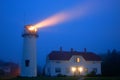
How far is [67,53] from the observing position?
5544 centimetres

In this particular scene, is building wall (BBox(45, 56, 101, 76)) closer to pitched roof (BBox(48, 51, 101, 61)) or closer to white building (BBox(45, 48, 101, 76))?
white building (BBox(45, 48, 101, 76))

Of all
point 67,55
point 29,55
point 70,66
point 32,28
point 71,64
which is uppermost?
point 32,28

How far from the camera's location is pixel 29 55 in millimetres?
43219

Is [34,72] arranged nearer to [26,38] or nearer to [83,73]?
[26,38]

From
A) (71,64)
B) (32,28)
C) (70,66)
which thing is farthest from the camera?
(71,64)

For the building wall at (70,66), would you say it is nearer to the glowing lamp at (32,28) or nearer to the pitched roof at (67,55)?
the pitched roof at (67,55)

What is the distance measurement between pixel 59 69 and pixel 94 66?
669cm

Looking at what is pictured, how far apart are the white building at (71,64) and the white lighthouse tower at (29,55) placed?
29.6 feet

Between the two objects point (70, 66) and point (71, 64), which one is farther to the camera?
point (71, 64)

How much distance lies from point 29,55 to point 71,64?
12.2 m

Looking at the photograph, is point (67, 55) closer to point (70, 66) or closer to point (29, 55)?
point (70, 66)

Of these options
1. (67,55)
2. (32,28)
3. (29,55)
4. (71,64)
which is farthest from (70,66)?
(32,28)

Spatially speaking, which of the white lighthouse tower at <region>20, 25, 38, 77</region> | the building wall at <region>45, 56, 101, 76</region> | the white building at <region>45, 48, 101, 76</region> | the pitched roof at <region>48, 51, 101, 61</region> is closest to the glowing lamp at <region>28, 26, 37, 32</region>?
the white lighthouse tower at <region>20, 25, 38, 77</region>

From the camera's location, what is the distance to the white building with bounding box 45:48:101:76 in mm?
52406
